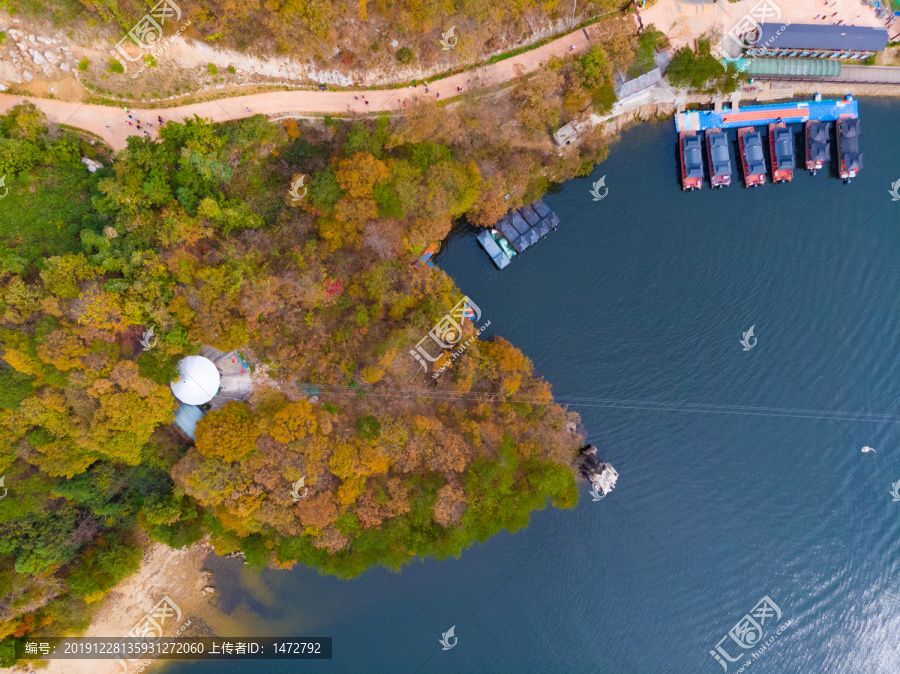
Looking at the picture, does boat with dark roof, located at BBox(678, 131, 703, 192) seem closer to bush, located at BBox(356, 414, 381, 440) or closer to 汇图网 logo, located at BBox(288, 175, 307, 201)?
汇图网 logo, located at BBox(288, 175, 307, 201)

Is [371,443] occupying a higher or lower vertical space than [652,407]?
higher

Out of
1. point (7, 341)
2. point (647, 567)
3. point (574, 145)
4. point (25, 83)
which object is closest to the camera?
point (7, 341)

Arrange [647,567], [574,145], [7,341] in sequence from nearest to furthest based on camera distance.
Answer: [7,341], [574,145], [647,567]

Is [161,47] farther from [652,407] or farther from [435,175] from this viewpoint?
[652,407]

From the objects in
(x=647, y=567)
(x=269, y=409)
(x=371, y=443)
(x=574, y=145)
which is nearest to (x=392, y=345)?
(x=371, y=443)

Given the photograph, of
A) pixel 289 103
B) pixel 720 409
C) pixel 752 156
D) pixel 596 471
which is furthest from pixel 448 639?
pixel 752 156

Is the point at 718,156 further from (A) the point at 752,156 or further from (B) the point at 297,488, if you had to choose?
(B) the point at 297,488

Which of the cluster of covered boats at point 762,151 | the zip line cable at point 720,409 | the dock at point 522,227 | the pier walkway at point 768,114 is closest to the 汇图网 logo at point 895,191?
the cluster of covered boats at point 762,151
